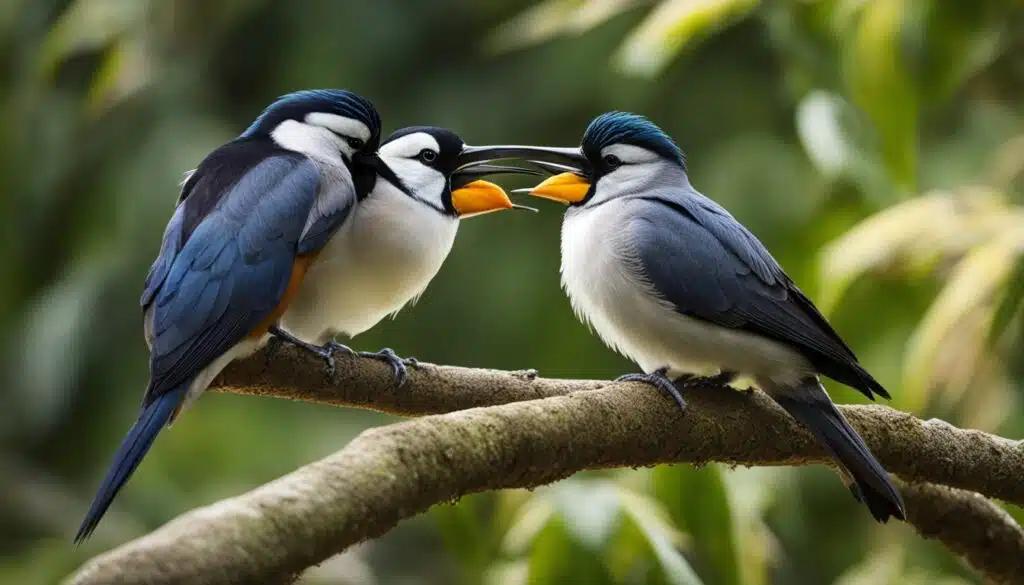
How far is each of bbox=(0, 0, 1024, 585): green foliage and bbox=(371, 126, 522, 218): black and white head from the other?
2.22 feet

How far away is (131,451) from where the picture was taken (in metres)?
2.09

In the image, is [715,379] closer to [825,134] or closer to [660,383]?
[660,383]

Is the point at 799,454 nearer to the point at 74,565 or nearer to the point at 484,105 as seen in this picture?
the point at 74,565

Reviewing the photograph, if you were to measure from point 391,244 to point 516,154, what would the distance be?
53 centimetres

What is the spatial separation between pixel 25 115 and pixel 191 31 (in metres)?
1.11

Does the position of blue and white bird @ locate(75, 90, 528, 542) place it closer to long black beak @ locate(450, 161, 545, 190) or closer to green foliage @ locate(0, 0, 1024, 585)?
long black beak @ locate(450, 161, 545, 190)

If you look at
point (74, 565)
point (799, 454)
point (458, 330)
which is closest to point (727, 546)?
point (799, 454)

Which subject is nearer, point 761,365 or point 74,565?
point 761,365

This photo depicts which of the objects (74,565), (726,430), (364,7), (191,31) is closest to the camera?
(726,430)

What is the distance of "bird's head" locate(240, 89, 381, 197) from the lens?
2.89 m

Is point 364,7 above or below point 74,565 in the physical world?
above

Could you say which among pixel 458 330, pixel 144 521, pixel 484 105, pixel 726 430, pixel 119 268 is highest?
pixel 726 430

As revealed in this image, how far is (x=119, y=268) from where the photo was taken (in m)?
5.73

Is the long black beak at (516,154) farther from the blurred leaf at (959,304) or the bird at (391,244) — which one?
the blurred leaf at (959,304)
